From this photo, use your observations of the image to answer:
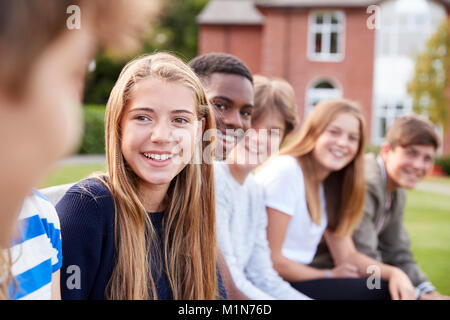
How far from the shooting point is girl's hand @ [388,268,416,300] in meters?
2.50

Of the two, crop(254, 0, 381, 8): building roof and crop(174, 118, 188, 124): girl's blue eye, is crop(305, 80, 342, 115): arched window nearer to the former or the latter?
crop(254, 0, 381, 8): building roof

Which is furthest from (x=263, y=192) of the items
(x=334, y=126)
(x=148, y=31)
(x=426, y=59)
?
(x=426, y=59)

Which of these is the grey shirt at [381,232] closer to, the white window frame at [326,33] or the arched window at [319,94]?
the arched window at [319,94]

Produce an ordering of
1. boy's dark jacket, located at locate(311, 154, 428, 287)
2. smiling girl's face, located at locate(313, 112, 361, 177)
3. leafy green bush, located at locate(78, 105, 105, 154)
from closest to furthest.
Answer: smiling girl's face, located at locate(313, 112, 361, 177), boy's dark jacket, located at locate(311, 154, 428, 287), leafy green bush, located at locate(78, 105, 105, 154)

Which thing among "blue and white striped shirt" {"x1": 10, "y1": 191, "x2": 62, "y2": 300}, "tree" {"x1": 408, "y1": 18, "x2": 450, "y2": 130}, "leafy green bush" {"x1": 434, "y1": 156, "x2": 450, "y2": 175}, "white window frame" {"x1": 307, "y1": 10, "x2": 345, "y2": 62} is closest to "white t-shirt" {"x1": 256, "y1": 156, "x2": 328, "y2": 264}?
"blue and white striped shirt" {"x1": 10, "y1": 191, "x2": 62, "y2": 300}

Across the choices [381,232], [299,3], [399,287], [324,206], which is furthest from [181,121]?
[299,3]

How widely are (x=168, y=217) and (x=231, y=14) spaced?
22813 mm

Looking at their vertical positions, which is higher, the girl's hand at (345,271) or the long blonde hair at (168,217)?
the long blonde hair at (168,217)

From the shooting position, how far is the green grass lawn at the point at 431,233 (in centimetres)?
476

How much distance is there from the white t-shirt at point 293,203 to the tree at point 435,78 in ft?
59.0

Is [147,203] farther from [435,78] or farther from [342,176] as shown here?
[435,78]

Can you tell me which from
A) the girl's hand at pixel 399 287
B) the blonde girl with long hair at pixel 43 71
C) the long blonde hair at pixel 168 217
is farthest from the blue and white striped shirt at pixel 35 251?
the girl's hand at pixel 399 287

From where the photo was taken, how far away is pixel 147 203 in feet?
5.54

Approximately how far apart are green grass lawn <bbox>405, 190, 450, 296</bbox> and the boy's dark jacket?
36.2 inches
